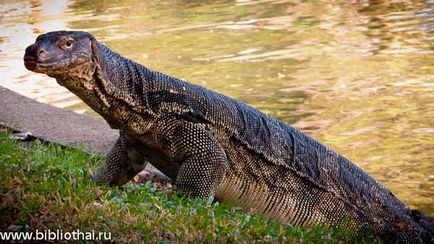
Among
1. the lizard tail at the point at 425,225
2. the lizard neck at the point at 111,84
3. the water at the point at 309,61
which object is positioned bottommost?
the water at the point at 309,61

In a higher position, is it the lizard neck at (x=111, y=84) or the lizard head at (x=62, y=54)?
the lizard head at (x=62, y=54)

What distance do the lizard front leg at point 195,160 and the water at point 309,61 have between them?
3.10 metres

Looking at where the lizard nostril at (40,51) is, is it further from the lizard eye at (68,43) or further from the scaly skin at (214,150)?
the lizard eye at (68,43)

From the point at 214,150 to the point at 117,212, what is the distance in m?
1.11

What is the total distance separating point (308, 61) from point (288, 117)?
3.64 metres

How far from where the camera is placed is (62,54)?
530 cm

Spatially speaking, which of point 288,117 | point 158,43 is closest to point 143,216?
point 288,117

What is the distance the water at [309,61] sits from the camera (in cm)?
1004

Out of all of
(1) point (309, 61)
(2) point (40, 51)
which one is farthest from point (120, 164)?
(1) point (309, 61)

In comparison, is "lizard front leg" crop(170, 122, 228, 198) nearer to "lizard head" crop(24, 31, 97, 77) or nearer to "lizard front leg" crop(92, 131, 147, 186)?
"lizard front leg" crop(92, 131, 147, 186)

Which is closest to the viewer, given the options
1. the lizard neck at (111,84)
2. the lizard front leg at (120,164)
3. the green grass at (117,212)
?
the green grass at (117,212)

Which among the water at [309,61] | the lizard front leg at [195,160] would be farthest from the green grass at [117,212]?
the water at [309,61]

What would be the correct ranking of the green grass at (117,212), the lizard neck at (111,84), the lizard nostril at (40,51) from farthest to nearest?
the lizard neck at (111,84) → the lizard nostril at (40,51) → the green grass at (117,212)

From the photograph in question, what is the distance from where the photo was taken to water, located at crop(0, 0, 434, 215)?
10.0 metres
